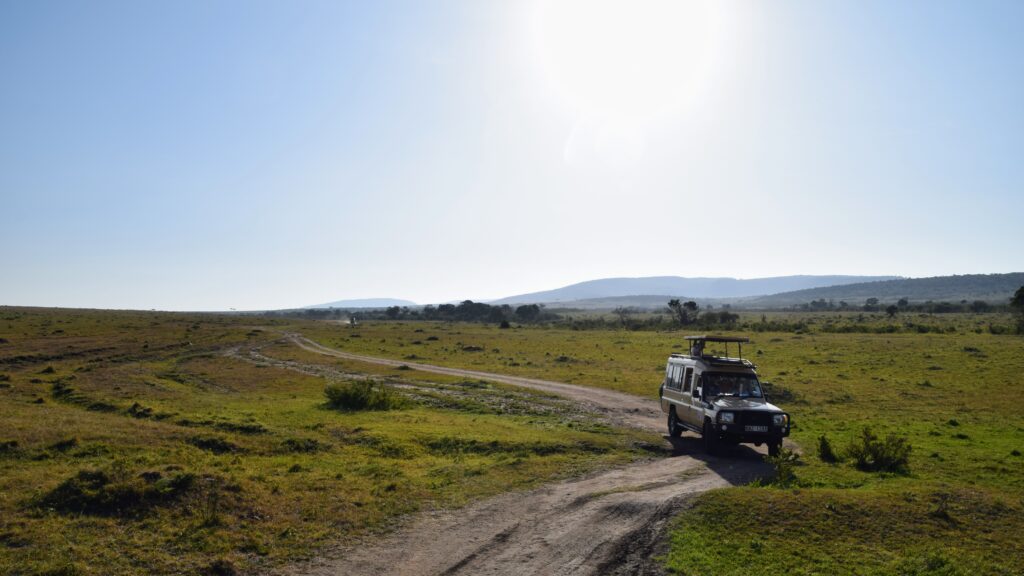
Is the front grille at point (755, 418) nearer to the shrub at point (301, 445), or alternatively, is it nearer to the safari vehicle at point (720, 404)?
the safari vehicle at point (720, 404)

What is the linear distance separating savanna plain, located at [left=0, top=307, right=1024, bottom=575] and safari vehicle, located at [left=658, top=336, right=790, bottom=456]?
56.4 inches

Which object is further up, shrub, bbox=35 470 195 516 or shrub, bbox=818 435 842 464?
shrub, bbox=35 470 195 516

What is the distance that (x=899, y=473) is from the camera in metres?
17.3

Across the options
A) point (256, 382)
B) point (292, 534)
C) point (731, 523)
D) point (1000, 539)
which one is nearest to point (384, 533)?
point (292, 534)

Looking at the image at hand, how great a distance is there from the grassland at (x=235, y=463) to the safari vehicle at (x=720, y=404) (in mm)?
2060

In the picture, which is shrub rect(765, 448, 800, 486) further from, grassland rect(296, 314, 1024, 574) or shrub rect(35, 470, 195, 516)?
shrub rect(35, 470, 195, 516)

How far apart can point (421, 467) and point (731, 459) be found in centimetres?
980

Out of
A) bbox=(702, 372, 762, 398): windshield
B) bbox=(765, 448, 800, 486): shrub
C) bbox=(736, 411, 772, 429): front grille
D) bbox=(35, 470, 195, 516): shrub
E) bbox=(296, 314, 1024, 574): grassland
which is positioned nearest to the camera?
bbox=(296, 314, 1024, 574): grassland

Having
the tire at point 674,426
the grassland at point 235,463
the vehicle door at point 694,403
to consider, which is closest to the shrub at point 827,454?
the vehicle door at point 694,403

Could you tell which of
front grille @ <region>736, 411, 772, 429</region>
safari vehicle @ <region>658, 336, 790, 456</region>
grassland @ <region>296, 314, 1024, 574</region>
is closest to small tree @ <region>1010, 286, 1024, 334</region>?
grassland @ <region>296, 314, 1024, 574</region>

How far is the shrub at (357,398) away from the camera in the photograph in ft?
99.6

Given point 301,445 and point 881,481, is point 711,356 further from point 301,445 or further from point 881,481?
point 301,445

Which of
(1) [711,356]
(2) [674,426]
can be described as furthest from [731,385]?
(2) [674,426]

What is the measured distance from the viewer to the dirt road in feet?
36.7
